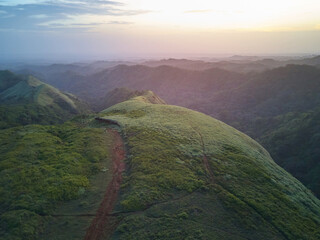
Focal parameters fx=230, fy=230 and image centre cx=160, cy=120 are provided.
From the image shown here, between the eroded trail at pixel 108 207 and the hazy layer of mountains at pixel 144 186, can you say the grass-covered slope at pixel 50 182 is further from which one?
the eroded trail at pixel 108 207

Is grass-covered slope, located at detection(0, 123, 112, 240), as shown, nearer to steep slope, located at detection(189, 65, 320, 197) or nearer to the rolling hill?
the rolling hill

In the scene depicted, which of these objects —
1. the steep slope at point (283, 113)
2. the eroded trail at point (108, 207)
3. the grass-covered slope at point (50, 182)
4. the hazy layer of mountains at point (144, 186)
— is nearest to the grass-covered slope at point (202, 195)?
the hazy layer of mountains at point (144, 186)

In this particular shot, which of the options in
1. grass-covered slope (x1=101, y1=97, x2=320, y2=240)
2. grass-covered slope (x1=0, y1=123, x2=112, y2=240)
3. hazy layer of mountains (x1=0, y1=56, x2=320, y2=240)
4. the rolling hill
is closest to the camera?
grass-covered slope (x1=0, y1=123, x2=112, y2=240)

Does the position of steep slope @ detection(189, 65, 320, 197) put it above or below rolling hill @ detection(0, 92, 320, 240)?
below

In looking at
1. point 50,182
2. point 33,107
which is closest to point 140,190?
point 50,182

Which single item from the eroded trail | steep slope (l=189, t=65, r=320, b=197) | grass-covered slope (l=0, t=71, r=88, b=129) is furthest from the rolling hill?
grass-covered slope (l=0, t=71, r=88, b=129)

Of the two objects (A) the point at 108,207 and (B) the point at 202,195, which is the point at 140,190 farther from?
(B) the point at 202,195
